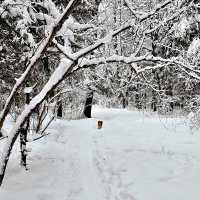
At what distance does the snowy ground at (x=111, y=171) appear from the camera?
19.3ft

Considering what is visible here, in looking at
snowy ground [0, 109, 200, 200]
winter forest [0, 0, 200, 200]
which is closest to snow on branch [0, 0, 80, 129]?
winter forest [0, 0, 200, 200]

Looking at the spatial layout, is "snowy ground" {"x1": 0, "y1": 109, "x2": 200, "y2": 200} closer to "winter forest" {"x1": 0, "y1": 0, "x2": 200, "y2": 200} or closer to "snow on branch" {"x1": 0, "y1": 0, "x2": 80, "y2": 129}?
"winter forest" {"x1": 0, "y1": 0, "x2": 200, "y2": 200}

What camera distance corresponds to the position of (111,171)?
298 inches

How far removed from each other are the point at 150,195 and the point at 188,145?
13.5ft

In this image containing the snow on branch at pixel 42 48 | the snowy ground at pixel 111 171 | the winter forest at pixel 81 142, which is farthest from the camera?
the snowy ground at pixel 111 171

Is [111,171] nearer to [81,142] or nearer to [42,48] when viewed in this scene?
[42,48]

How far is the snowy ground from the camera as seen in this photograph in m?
5.89

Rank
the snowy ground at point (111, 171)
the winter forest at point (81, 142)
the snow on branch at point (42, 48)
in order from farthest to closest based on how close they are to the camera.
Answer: the snowy ground at point (111, 171) < the winter forest at point (81, 142) < the snow on branch at point (42, 48)

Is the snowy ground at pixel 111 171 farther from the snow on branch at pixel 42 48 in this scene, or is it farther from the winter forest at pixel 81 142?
the snow on branch at pixel 42 48

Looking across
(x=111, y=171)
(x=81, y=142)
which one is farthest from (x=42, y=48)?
(x=81, y=142)

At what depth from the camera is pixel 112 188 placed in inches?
251

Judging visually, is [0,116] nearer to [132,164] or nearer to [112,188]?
[112,188]

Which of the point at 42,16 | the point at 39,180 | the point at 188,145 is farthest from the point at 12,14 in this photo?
the point at 188,145

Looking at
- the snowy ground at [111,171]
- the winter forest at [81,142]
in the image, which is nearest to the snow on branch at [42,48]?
the winter forest at [81,142]
